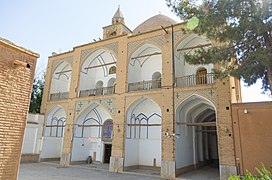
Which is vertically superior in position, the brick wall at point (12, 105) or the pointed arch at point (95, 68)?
the pointed arch at point (95, 68)

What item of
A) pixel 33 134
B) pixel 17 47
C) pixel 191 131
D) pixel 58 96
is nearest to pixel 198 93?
pixel 191 131

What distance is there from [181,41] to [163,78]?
8.65 ft

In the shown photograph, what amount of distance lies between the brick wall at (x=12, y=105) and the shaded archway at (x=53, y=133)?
42.5ft

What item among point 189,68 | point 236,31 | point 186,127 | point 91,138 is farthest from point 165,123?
point 91,138

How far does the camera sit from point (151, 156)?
1439 cm

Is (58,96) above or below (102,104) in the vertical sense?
above

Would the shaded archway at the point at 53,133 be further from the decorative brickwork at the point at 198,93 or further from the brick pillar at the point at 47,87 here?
the decorative brickwork at the point at 198,93

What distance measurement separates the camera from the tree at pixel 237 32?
6.68m

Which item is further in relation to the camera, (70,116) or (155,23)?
(155,23)

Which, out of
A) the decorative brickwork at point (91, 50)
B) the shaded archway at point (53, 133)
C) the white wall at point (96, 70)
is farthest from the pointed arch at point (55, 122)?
the decorative brickwork at point (91, 50)

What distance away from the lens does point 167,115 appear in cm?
1195

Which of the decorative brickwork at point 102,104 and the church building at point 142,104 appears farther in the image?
the decorative brickwork at point 102,104

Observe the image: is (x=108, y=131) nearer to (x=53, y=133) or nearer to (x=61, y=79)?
(x=53, y=133)

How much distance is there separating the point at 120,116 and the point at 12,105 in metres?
9.06
